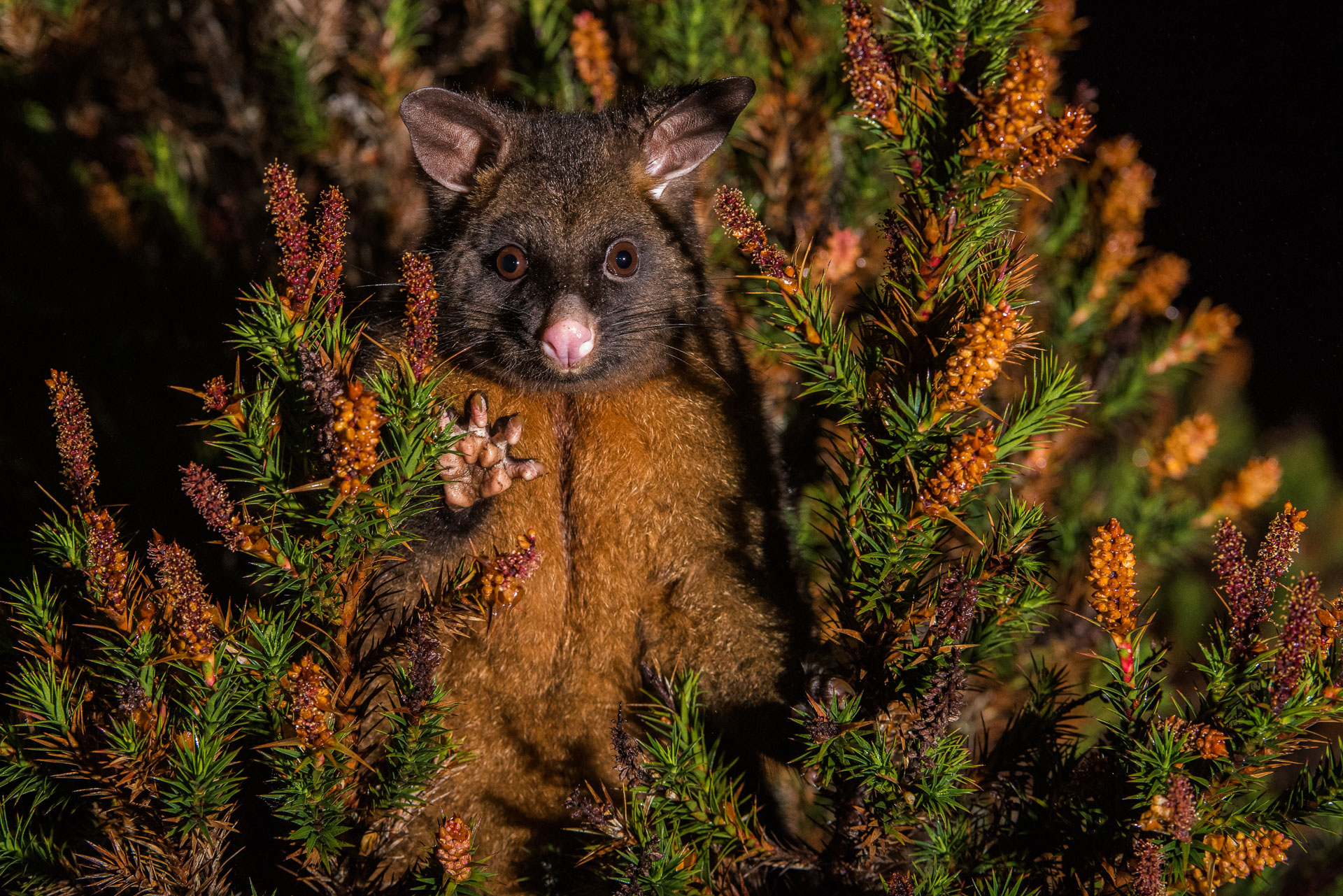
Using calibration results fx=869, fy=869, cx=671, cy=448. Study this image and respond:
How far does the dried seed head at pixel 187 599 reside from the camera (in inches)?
54.1

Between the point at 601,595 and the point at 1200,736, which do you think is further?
the point at 601,595

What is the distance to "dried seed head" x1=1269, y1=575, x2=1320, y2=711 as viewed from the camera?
4.57ft

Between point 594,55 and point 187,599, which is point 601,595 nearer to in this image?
point 187,599

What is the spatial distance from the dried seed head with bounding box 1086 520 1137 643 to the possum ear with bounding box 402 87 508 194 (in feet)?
7.05

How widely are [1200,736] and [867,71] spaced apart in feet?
4.10

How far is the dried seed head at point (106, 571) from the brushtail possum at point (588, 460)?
2.69ft

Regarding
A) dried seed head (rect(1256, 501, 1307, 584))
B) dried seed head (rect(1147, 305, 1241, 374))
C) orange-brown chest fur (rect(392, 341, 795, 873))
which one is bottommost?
orange-brown chest fur (rect(392, 341, 795, 873))

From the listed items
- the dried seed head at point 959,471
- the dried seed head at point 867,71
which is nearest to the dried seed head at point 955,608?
the dried seed head at point 959,471

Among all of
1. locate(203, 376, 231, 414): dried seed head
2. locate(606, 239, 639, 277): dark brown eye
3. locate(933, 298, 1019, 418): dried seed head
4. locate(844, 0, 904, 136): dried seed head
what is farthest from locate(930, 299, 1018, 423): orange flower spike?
locate(606, 239, 639, 277): dark brown eye

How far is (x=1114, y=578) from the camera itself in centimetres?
144

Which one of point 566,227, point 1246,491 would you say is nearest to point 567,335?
point 566,227

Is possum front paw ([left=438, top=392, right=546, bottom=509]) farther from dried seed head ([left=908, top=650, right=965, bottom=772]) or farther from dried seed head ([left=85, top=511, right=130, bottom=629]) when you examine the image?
dried seed head ([left=908, top=650, right=965, bottom=772])

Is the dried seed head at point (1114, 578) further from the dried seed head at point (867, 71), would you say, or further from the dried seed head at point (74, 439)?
the dried seed head at point (74, 439)

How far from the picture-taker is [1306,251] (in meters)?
2.18
